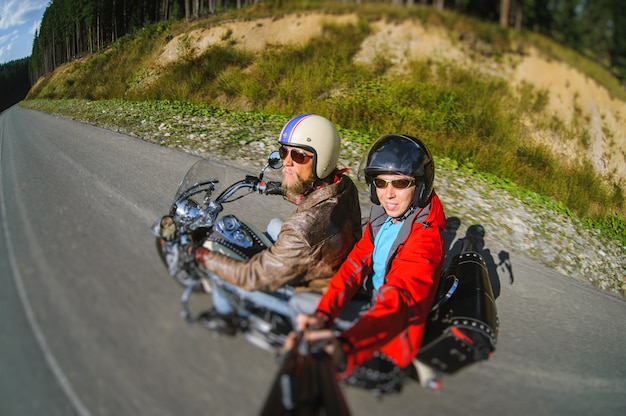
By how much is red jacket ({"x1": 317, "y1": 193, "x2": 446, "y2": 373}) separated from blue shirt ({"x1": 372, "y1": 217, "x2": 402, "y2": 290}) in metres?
0.07

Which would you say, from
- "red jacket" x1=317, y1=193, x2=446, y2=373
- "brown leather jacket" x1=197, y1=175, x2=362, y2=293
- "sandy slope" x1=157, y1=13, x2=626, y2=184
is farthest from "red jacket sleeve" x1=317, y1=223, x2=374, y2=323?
"sandy slope" x1=157, y1=13, x2=626, y2=184


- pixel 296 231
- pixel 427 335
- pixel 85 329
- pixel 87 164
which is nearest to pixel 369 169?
pixel 296 231

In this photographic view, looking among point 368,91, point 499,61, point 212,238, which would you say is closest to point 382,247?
point 212,238

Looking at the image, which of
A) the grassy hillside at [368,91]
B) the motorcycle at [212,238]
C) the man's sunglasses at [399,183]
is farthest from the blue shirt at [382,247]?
the grassy hillside at [368,91]

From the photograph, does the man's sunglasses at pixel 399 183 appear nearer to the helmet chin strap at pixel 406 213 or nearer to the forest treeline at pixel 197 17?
the helmet chin strap at pixel 406 213

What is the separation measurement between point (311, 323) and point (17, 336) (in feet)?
4.73

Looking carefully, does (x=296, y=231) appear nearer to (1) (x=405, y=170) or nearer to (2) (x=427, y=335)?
(1) (x=405, y=170)

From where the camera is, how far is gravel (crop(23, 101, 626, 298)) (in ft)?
17.6

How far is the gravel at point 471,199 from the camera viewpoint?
538 centimetres

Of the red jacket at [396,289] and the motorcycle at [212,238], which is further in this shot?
the red jacket at [396,289]

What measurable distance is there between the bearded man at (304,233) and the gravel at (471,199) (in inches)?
109

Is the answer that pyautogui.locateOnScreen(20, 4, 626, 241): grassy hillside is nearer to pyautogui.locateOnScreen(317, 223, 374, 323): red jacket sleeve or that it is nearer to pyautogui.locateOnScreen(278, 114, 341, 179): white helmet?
pyautogui.locateOnScreen(278, 114, 341, 179): white helmet

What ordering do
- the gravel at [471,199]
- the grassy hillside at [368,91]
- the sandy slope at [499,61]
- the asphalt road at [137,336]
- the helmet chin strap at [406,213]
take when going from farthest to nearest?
the sandy slope at [499,61]
the grassy hillside at [368,91]
the gravel at [471,199]
the helmet chin strap at [406,213]
the asphalt road at [137,336]

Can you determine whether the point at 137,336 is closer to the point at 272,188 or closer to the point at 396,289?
the point at 396,289
